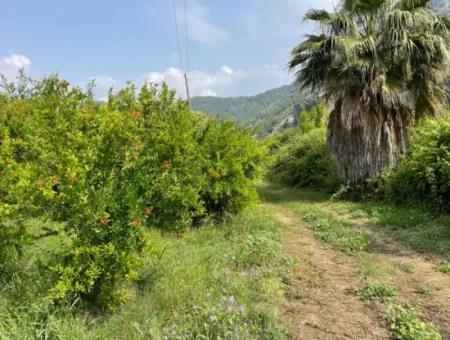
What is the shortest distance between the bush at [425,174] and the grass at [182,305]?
4.06 meters

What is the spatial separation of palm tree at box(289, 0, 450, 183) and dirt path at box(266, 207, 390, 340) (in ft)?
13.8

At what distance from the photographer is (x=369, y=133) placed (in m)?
8.32

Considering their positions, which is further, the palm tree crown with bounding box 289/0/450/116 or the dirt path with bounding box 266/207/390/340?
the palm tree crown with bounding box 289/0/450/116

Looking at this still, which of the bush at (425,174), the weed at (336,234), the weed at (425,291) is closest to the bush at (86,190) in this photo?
the weed at (336,234)

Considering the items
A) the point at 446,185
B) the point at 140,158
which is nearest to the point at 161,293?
the point at 140,158

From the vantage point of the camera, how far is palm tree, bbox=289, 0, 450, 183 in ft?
25.9

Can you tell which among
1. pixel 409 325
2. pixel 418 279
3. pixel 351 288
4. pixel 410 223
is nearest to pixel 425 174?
pixel 410 223

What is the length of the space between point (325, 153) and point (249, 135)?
4.97m

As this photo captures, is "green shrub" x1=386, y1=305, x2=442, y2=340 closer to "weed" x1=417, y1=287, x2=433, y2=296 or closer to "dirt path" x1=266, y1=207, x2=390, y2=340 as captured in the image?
"dirt path" x1=266, y1=207, x2=390, y2=340

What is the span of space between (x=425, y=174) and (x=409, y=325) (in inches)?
190

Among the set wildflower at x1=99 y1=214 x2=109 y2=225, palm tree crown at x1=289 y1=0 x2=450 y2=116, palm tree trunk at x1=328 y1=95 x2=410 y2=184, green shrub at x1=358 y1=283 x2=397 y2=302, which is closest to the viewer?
wildflower at x1=99 y1=214 x2=109 y2=225

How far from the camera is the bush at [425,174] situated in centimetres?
668

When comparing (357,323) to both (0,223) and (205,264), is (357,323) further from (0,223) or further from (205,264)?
(0,223)

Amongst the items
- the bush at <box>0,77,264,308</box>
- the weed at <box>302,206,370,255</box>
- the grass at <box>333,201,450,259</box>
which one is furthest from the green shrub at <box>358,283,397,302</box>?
the bush at <box>0,77,264,308</box>
